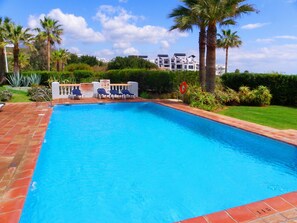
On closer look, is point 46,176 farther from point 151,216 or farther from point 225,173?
point 225,173

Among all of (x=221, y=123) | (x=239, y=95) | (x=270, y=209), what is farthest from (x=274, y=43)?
(x=270, y=209)

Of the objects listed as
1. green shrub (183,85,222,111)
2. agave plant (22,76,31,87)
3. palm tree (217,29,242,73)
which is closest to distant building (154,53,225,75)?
palm tree (217,29,242,73)

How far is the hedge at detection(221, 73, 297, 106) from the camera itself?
49.5ft

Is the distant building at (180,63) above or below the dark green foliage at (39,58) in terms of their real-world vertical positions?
above

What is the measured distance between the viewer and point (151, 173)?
599 cm

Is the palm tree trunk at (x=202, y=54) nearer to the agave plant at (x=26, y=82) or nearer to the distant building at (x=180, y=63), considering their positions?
the agave plant at (x=26, y=82)

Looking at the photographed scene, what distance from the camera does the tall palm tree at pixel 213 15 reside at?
1351 cm

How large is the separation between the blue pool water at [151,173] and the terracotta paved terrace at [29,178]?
0.28 meters

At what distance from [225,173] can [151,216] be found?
254 cm

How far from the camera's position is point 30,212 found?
419cm

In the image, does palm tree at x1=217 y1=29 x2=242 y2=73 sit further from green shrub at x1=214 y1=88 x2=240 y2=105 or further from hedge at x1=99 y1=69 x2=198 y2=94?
green shrub at x1=214 y1=88 x2=240 y2=105

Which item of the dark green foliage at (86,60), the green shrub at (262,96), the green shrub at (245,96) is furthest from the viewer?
the dark green foliage at (86,60)

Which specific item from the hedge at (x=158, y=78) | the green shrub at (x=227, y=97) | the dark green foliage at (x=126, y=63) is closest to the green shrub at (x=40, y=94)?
the hedge at (x=158, y=78)

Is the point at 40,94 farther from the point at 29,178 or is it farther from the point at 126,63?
the point at 126,63
